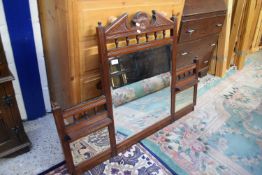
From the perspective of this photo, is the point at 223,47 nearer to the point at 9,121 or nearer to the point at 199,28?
the point at 199,28

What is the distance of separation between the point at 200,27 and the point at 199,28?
0.5 inches

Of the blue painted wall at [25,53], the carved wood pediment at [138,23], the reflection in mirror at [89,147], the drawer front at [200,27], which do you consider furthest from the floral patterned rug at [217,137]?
the blue painted wall at [25,53]

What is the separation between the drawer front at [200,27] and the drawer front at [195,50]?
0.20 ft

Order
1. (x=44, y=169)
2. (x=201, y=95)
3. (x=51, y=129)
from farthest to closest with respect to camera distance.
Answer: (x=201, y=95)
(x=51, y=129)
(x=44, y=169)

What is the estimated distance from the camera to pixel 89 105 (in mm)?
1215

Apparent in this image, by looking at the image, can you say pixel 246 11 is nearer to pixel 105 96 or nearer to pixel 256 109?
pixel 256 109

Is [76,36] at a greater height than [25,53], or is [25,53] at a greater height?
[76,36]

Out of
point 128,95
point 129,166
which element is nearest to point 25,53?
point 128,95

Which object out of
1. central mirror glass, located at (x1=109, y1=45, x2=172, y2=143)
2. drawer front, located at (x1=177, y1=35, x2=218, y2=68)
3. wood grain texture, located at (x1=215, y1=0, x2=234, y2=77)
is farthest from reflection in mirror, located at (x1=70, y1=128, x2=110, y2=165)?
wood grain texture, located at (x1=215, y1=0, x2=234, y2=77)

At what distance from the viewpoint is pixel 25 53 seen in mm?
1522

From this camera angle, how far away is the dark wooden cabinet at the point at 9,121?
3.90ft

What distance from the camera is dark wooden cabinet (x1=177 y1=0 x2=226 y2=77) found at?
1785 millimetres

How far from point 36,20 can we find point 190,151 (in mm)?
1364

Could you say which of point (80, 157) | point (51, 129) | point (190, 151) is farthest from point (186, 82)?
point (51, 129)
